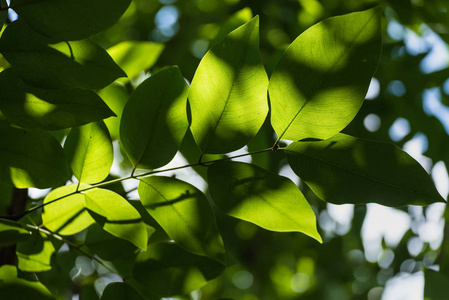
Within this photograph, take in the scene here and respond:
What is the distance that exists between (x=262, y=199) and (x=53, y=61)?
0.24 meters

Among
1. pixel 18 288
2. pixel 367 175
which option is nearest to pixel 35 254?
pixel 18 288

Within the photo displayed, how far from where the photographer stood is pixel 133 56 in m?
0.80

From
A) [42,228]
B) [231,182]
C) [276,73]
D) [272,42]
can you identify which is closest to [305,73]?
[276,73]

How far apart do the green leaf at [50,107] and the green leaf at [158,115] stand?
41 mm

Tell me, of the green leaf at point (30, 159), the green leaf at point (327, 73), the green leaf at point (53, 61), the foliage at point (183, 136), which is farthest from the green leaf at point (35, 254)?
the green leaf at point (327, 73)

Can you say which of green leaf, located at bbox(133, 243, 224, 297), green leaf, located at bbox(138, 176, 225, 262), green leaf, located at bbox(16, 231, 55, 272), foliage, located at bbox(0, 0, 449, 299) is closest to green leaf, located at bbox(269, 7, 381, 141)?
foliage, located at bbox(0, 0, 449, 299)

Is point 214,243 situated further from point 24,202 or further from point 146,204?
point 24,202

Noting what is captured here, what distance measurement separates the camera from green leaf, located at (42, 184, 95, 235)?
562mm

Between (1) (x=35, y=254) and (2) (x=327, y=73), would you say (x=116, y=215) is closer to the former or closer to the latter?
(1) (x=35, y=254)

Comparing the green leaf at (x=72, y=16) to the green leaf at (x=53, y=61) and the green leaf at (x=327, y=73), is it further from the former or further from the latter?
the green leaf at (x=327, y=73)

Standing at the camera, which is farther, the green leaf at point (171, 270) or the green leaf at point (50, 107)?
the green leaf at point (171, 270)

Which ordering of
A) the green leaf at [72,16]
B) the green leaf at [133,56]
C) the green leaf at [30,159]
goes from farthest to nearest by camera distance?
the green leaf at [133,56]
the green leaf at [30,159]
the green leaf at [72,16]

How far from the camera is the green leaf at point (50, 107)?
461 millimetres

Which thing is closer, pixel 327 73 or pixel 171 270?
pixel 327 73
